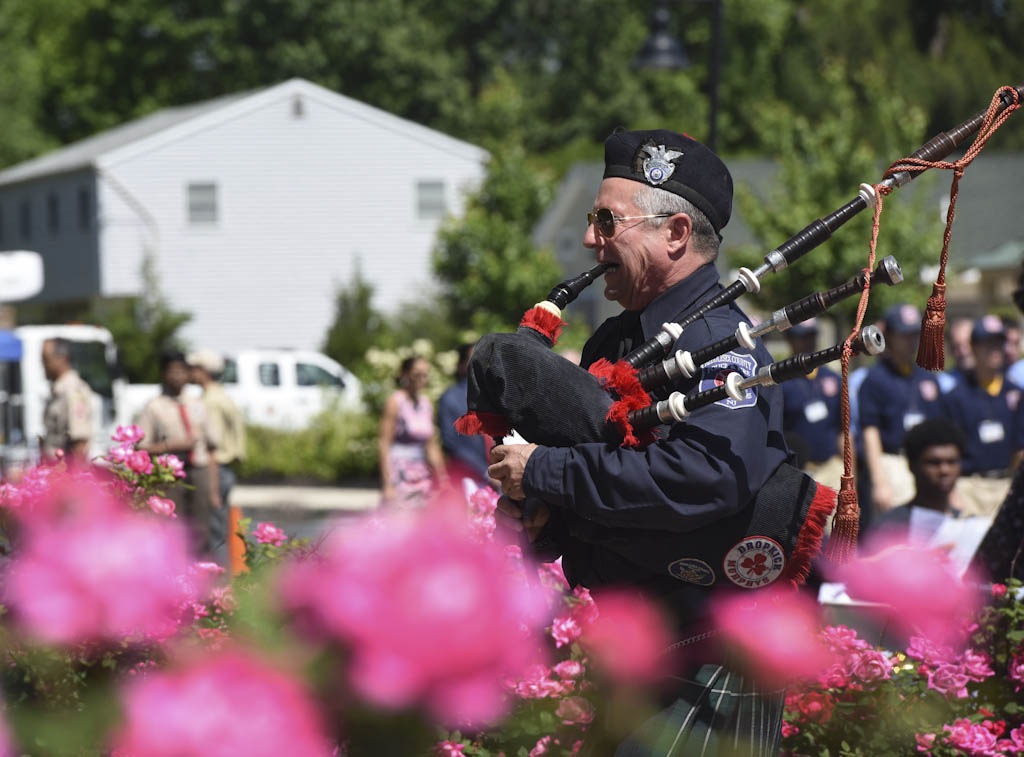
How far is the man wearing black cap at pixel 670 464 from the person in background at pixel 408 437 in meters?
7.27

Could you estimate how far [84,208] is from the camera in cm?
4272

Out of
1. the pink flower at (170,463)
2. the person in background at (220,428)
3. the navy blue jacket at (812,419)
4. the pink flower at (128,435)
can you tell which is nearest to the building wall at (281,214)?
the person in background at (220,428)

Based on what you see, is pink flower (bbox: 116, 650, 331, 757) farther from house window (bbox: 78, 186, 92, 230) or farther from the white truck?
house window (bbox: 78, 186, 92, 230)

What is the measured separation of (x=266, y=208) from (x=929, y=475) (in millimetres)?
→ 36996

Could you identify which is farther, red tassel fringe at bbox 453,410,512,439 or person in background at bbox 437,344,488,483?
person in background at bbox 437,344,488,483

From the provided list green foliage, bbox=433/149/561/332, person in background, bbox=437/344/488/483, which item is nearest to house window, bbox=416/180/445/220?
green foliage, bbox=433/149/561/332

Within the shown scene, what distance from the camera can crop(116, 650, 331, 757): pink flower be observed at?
107cm

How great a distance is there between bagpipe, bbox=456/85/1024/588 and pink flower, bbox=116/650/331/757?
5.17 ft

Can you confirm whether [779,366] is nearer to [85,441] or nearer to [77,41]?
[85,441]

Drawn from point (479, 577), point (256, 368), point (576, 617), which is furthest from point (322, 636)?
point (256, 368)

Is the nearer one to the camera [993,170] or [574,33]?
[993,170]

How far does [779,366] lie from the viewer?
102 inches

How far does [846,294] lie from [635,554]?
0.63 meters

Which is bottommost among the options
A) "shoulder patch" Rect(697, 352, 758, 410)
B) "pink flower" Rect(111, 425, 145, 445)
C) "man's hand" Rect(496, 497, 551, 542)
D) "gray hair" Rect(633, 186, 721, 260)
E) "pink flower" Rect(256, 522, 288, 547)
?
"pink flower" Rect(256, 522, 288, 547)
